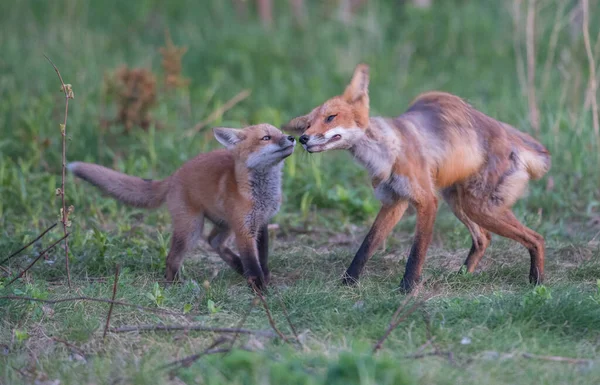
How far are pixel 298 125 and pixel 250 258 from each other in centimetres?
99

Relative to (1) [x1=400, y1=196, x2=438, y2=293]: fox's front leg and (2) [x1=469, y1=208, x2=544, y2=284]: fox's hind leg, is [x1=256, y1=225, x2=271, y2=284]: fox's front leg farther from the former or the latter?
(2) [x1=469, y1=208, x2=544, y2=284]: fox's hind leg

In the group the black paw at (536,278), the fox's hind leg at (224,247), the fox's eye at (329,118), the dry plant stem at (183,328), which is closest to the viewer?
the dry plant stem at (183,328)

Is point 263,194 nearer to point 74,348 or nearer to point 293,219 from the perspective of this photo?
point 293,219

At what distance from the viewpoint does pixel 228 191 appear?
5.71 m

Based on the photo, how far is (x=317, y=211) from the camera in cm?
741

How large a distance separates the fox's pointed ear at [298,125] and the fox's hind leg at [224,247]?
3.61ft

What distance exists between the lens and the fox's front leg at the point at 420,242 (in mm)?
5289

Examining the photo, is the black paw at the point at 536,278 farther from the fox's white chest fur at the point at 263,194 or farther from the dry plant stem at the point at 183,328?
the dry plant stem at the point at 183,328

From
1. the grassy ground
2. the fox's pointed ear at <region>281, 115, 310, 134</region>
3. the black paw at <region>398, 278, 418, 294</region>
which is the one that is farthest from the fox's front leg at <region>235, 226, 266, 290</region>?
the black paw at <region>398, 278, 418, 294</region>

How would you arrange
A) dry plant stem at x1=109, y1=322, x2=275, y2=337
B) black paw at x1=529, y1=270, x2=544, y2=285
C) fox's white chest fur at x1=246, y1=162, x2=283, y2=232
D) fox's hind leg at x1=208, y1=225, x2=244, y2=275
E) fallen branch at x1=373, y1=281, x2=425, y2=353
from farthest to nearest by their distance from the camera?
fox's hind leg at x1=208, y1=225, x2=244, y2=275 < fox's white chest fur at x1=246, y1=162, x2=283, y2=232 < black paw at x1=529, y1=270, x2=544, y2=285 < dry plant stem at x1=109, y1=322, x2=275, y2=337 < fallen branch at x1=373, y1=281, x2=425, y2=353

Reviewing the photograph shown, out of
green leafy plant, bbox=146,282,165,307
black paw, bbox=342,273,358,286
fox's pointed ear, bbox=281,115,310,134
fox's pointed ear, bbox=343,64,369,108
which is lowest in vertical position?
black paw, bbox=342,273,358,286

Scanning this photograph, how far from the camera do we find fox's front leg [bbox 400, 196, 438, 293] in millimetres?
5289

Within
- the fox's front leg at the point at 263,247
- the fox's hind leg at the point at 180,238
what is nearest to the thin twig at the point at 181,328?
the fox's hind leg at the point at 180,238

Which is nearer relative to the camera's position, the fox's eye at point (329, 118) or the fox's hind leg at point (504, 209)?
the fox's eye at point (329, 118)
